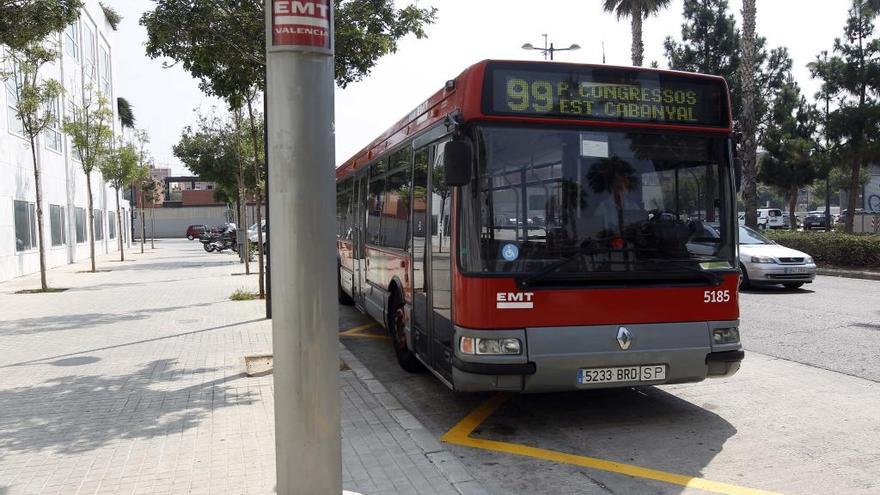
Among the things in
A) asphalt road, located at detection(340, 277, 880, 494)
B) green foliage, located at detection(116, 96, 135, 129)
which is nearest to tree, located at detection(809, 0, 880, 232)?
asphalt road, located at detection(340, 277, 880, 494)

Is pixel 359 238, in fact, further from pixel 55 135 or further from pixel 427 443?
pixel 55 135

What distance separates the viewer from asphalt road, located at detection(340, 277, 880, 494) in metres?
4.41

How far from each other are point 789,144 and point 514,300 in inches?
1018

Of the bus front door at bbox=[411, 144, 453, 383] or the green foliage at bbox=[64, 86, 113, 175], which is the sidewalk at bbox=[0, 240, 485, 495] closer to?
the bus front door at bbox=[411, 144, 453, 383]

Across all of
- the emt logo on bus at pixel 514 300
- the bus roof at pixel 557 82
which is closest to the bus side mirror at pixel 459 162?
the bus roof at pixel 557 82

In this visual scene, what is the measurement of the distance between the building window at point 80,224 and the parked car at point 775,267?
27.4 meters

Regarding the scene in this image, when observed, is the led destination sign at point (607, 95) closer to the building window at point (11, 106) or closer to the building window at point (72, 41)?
the building window at point (11, 106)

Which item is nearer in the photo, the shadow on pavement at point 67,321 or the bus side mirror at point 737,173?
the bus side mirror at point 737,173

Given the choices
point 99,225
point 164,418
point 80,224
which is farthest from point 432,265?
point 99,225

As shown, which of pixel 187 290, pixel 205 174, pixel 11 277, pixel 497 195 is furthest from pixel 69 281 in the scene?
pixel 497 195

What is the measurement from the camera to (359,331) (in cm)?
1047

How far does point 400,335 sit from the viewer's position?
7.61m

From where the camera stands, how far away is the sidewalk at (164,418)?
435 centimetres

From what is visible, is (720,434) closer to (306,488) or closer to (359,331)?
(306,488)
